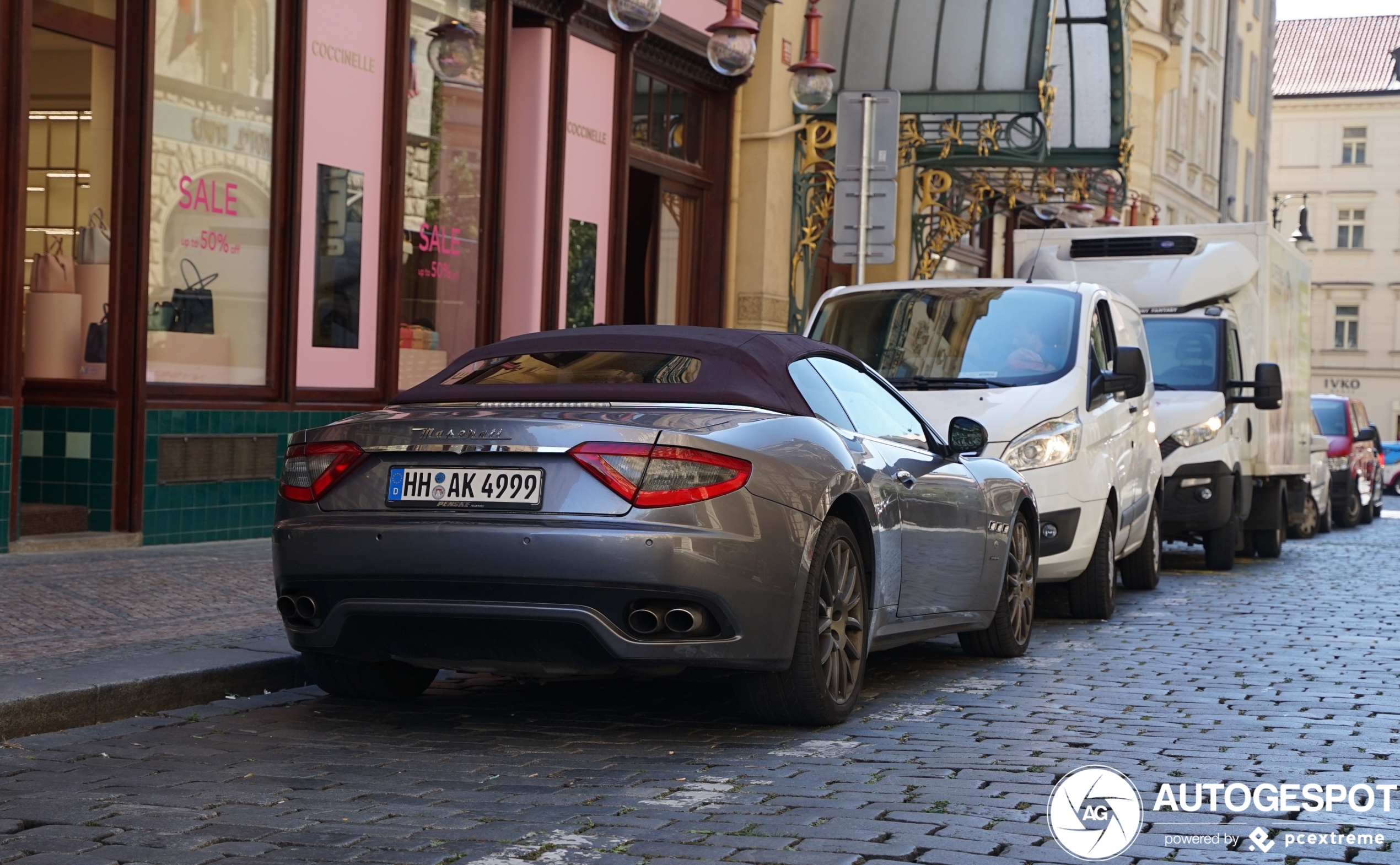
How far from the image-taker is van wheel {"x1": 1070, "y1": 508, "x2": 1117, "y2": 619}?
422 inches

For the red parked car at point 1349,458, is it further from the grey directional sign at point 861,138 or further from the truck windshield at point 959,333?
the truck windshield at point 959,333

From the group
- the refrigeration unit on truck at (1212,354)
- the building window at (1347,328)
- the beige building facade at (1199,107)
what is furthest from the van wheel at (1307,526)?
the building window at (1347,328)

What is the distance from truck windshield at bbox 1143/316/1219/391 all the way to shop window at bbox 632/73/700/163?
532 centimetres

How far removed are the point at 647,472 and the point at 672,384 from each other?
0.68 meters

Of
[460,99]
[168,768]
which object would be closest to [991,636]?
[168,768]

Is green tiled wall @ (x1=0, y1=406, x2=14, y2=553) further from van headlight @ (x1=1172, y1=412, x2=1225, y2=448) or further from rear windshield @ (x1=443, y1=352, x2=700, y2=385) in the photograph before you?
van headlight @ (x1=1172, y1=412, x2=1225, y2=448)

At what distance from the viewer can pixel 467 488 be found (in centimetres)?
591

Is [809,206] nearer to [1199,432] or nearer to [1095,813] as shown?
[1199,432]

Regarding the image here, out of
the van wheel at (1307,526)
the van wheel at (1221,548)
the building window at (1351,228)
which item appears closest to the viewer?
the van wheel at (1221,548)

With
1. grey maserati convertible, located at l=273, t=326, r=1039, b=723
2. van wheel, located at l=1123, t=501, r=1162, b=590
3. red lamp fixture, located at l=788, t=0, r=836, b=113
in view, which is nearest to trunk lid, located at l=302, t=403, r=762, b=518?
grey maserati convertible, located at l=273, t=326, r=1039, b=723

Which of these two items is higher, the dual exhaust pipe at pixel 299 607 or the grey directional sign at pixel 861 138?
the grey directional sign at pixel 861 138

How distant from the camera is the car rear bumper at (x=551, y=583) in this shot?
18.9 ft

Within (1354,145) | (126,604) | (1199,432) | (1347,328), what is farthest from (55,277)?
(1354,145)

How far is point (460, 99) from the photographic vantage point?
579 inches
